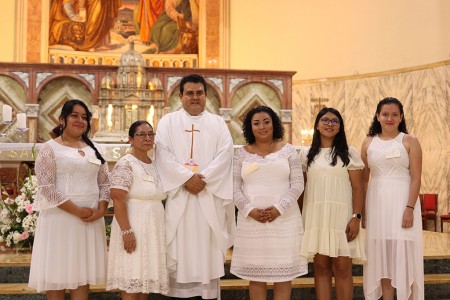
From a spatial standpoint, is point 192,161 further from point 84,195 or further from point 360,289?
point 360,289

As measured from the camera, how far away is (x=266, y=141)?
4.35 meters

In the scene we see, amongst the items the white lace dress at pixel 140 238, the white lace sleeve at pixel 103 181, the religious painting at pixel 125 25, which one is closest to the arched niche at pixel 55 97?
the religious painting at pixel 125 25

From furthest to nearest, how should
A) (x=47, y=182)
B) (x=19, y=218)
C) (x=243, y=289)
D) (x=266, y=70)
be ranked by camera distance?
(x=266, y=70)
(x=19, y=218)
(x=243, y=289)
(x=47, y=182)

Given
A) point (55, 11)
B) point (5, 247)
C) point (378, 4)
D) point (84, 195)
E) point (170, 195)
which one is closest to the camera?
point (84, 195)

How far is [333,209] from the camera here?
430cm

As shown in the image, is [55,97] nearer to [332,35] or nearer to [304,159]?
[332,35]

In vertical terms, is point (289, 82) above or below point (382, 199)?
above

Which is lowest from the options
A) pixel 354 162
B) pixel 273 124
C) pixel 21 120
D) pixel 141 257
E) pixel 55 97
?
pixel 141 257

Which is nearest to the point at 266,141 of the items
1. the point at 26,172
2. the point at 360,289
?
the point at 360,289

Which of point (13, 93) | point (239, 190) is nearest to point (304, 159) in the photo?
point (239, 190)

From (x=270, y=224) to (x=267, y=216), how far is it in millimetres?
87

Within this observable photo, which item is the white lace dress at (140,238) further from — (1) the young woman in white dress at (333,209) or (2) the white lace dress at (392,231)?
Answer: (2) the white lace dress at (392,231)

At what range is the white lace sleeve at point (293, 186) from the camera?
13.5ft

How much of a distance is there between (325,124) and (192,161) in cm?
109
